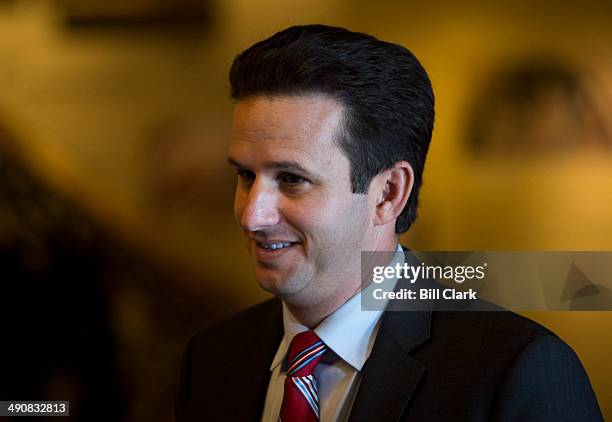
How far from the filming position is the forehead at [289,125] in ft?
4.30

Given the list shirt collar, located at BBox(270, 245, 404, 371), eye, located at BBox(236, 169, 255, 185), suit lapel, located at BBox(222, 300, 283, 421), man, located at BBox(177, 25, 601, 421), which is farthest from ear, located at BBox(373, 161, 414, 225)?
suit lapel, located at BBox(222, 300, 283, 421)

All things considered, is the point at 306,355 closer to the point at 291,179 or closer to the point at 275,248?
the point at 275,248

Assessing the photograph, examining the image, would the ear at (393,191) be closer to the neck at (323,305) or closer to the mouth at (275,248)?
the neck at (323,305)

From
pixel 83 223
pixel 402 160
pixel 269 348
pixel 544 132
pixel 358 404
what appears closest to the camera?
pixel 358 404

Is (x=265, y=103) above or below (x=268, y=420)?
above

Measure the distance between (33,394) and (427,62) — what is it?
1.58 metres

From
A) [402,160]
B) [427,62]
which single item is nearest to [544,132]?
[427,62]

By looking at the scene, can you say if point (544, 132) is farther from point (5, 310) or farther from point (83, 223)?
point (5, 310)

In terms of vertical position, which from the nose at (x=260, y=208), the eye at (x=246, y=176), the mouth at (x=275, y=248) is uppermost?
the eye at (x=246, y=176)

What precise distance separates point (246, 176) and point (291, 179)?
86 millimetres

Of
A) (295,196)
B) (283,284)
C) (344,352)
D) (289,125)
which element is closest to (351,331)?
(344,352)

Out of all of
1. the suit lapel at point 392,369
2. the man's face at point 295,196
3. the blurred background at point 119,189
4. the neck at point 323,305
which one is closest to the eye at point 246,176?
the man's face at point 295,196

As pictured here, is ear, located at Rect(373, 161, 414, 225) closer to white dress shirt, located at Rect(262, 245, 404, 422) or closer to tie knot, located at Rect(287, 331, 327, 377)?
white dress shirt, located at Rect(262, 245, 404, 422)

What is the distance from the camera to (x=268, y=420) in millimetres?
1437
